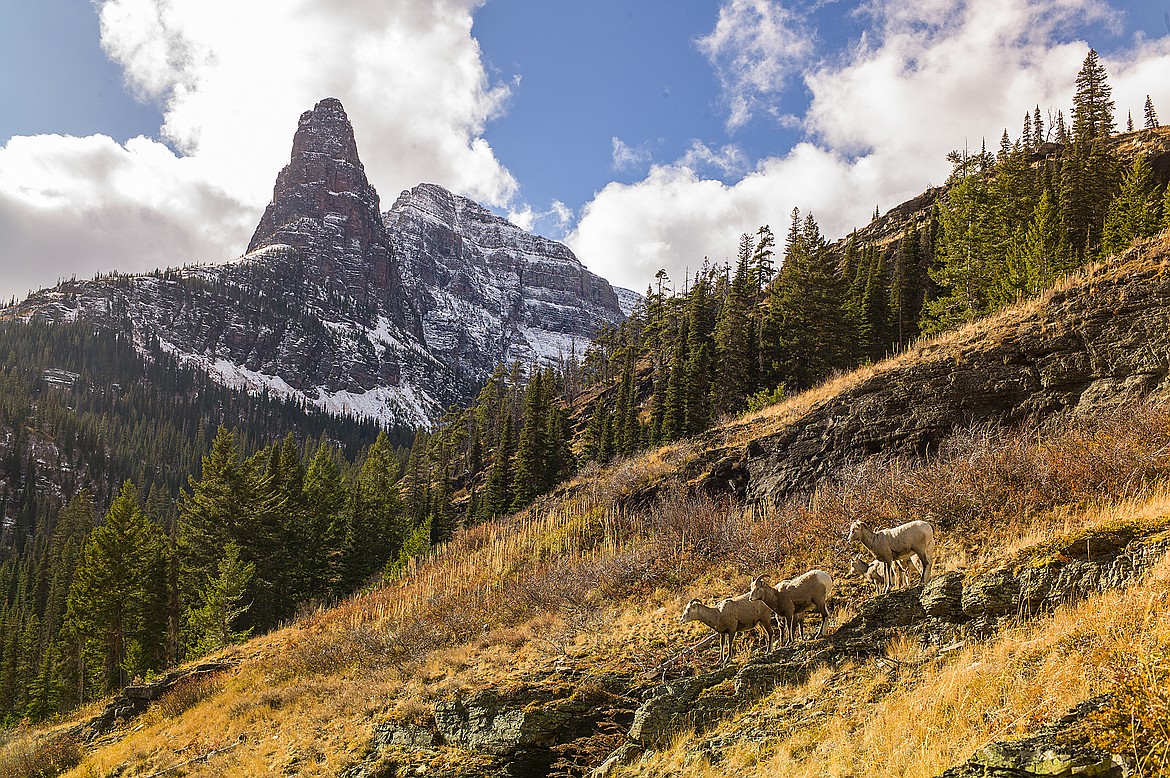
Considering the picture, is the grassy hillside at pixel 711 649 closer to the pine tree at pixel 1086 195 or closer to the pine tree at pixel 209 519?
the pine tree at pixel 209 519

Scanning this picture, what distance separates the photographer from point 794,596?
9242 mm

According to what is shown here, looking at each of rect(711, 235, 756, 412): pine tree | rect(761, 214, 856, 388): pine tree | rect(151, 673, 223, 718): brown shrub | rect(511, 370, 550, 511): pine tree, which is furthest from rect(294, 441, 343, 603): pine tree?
rect(761, 214, 856, 388): pine tree

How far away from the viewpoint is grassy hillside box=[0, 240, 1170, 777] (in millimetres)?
5262

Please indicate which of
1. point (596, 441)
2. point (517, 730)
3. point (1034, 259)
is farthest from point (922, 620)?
point (596, 441)

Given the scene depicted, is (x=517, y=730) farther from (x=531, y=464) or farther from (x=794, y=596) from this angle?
(x=531, y=464)

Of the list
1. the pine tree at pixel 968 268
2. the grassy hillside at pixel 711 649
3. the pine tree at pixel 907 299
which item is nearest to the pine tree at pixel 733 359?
the pine tree at pixel 907 299

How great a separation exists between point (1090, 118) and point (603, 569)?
82.4 m

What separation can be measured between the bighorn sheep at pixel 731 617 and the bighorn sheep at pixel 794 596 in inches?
6.3

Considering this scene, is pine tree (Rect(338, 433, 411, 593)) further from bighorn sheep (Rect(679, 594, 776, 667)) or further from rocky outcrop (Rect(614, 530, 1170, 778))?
rocky outcrop (Rect(614, 530, 1170, 778))

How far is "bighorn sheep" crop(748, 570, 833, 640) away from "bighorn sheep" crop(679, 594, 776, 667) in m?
0.16

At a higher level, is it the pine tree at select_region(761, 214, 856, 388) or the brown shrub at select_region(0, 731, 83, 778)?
the pine tree at select_region(761, 214, 856, 388)

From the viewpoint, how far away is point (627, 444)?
54281 millimetres

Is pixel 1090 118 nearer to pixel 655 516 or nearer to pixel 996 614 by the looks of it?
pixel 655 516

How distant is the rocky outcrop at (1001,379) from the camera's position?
15.4 metres
